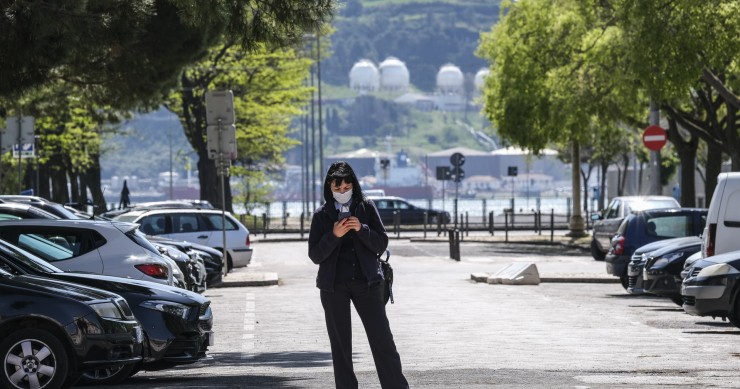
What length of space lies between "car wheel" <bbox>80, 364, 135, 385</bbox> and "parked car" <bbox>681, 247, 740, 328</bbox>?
7242 mm

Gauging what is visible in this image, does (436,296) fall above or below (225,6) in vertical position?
below

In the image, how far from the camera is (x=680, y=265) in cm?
2291

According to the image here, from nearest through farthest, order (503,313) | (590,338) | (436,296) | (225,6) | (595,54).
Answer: (225,6), (590,338), (503,313), (436,296), (595,54)

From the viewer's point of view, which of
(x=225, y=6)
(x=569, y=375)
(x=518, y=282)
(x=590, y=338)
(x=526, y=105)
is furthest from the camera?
(x=526, y=105)

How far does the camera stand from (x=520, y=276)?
3158cm

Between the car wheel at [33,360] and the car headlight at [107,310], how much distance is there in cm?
37

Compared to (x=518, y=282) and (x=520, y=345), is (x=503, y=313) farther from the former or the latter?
(x=518, y=282)

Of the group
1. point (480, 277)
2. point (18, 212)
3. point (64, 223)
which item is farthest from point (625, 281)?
point (64, 223)

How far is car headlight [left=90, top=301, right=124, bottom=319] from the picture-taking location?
12.2 meters

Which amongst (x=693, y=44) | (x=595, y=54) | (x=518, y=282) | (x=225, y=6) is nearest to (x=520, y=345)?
(x=225, y=6)

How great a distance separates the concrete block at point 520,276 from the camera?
31.5 metres

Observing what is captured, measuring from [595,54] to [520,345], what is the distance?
22409 millimetres

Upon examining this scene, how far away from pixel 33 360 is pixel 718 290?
28.0ft

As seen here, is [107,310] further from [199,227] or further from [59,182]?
[59,182]
